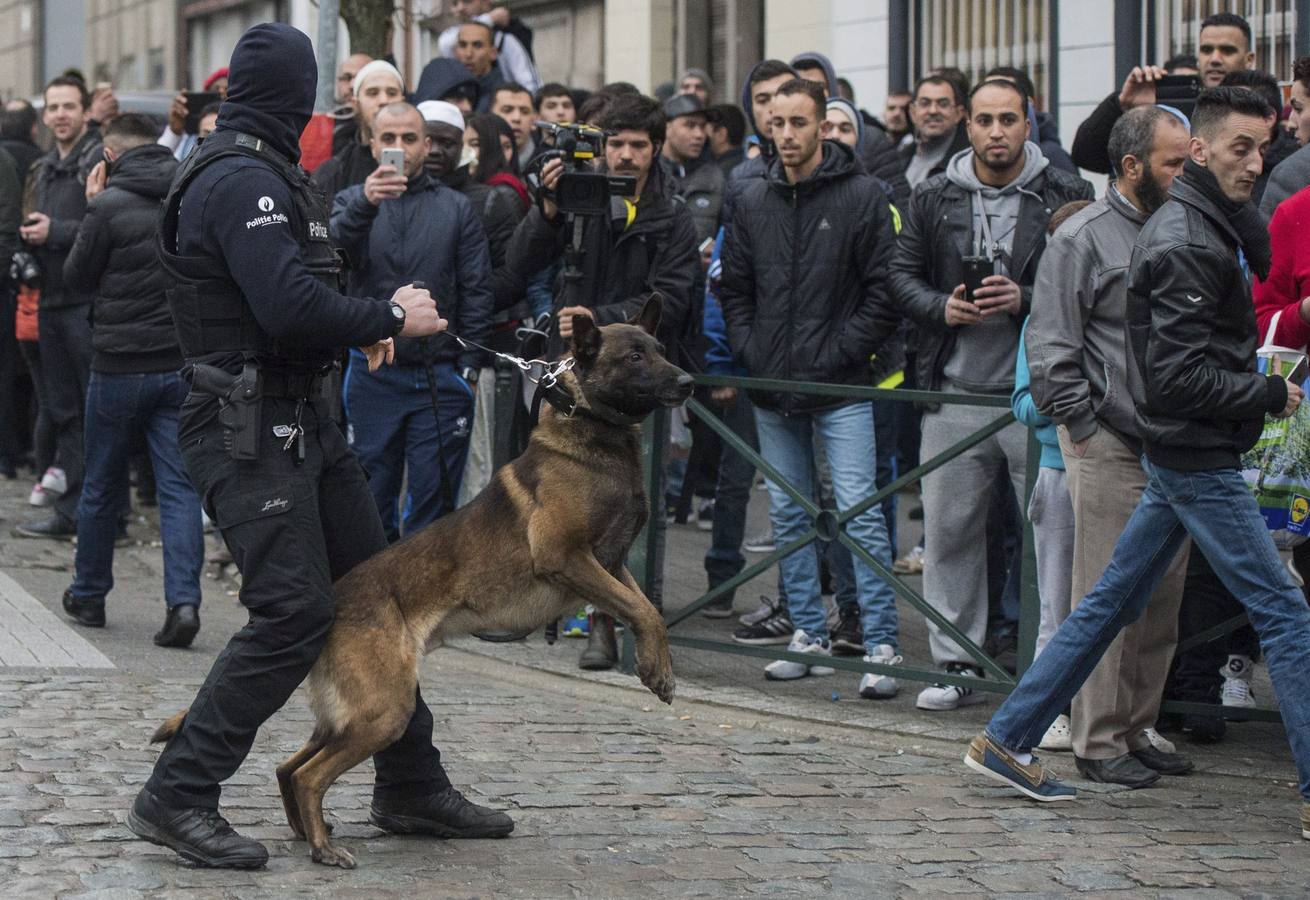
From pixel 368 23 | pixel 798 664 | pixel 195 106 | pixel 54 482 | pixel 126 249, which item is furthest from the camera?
pixel 368 23

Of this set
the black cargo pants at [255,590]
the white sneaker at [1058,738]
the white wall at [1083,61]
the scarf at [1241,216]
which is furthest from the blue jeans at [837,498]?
the white wall at [1083,61]

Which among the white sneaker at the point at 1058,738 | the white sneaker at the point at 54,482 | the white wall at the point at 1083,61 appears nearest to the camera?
the white sneaker at the point at 1058,738

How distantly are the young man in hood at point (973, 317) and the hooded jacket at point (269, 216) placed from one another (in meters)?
2.91

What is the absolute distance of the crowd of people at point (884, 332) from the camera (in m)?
5.71

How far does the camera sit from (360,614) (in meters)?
5.20

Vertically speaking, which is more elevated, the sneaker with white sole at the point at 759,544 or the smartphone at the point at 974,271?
the smartphone at the point at 974,271

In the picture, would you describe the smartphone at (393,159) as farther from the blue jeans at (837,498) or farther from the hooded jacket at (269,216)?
the hooded jacket at (269,216)

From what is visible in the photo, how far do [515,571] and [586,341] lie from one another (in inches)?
29.6

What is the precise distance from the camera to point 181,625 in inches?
321

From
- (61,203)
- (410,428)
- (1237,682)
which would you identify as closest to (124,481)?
(410,428)

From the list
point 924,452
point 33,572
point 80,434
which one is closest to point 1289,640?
point 924,452

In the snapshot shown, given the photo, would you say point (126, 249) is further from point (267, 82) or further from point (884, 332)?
point (267, 82)

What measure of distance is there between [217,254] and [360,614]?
1.06 meters

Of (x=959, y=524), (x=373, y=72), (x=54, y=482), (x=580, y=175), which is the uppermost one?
(x=373, y=72)
